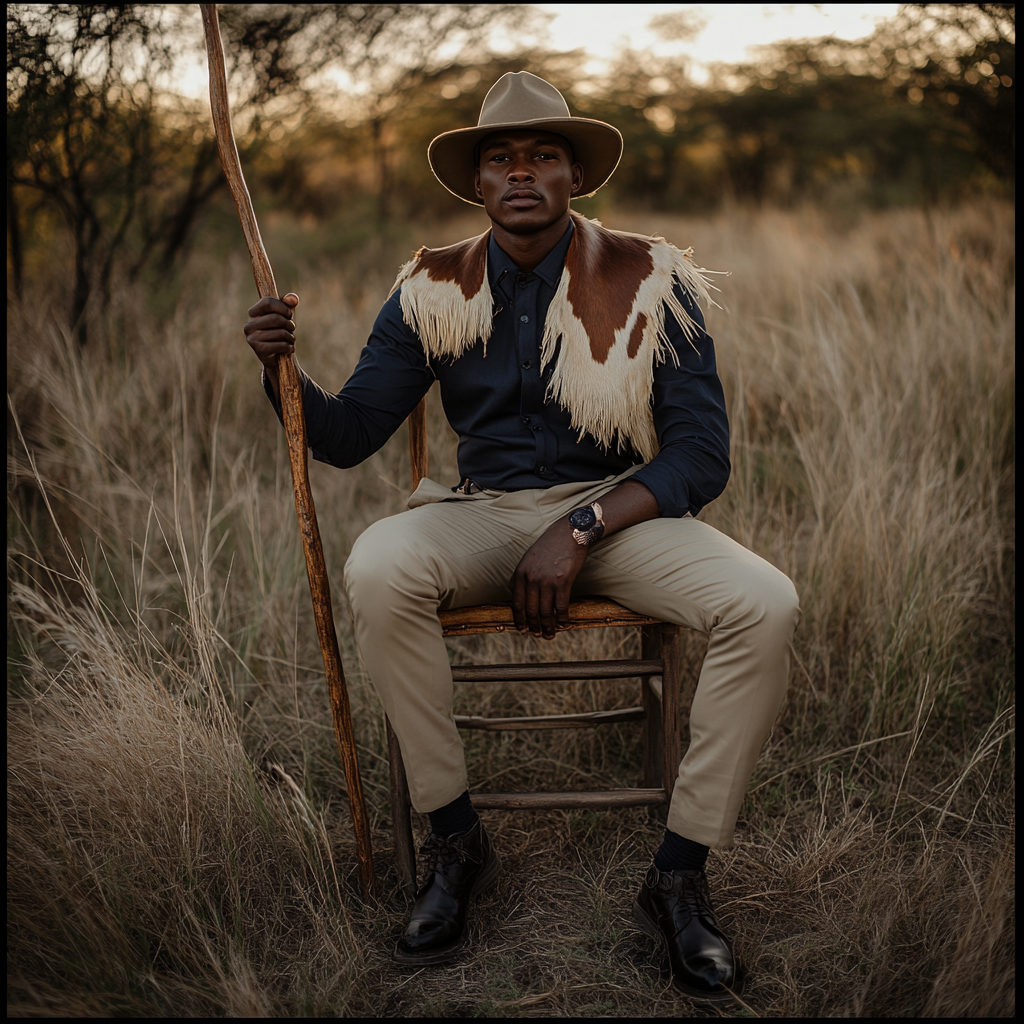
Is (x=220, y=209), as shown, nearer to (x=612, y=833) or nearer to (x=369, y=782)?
(x=369, y=782)

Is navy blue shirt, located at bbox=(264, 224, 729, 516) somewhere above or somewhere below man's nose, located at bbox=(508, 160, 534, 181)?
below

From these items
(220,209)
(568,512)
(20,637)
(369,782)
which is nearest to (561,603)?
(568,512)

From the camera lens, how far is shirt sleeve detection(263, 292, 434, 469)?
87.1 inches

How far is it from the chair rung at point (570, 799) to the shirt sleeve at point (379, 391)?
92 cm

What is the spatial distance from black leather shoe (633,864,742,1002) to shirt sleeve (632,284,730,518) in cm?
84

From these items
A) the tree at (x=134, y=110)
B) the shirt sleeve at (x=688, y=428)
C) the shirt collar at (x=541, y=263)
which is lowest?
the shirt sleeve at (x=688, y=428)

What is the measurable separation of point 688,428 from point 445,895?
4.09 feet

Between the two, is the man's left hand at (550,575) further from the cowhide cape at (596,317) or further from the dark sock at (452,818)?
the dark sock at (452,818)

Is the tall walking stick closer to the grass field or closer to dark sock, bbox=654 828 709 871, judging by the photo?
the grass field

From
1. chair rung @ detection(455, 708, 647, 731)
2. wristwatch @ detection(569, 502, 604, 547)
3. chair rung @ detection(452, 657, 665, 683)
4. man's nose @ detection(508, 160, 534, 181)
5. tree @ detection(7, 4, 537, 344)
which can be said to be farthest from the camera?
tree @ detection(7, 4, 537, 344)

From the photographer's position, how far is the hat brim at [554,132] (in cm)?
218

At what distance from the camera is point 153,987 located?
5.79 ft

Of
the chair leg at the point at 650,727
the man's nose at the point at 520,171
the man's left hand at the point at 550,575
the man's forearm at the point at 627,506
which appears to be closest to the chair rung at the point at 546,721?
the chair leg at the point at 650,727

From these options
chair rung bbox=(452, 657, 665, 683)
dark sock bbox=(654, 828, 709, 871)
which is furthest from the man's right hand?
dark sock bbox=(654, 828, 709, 871)
